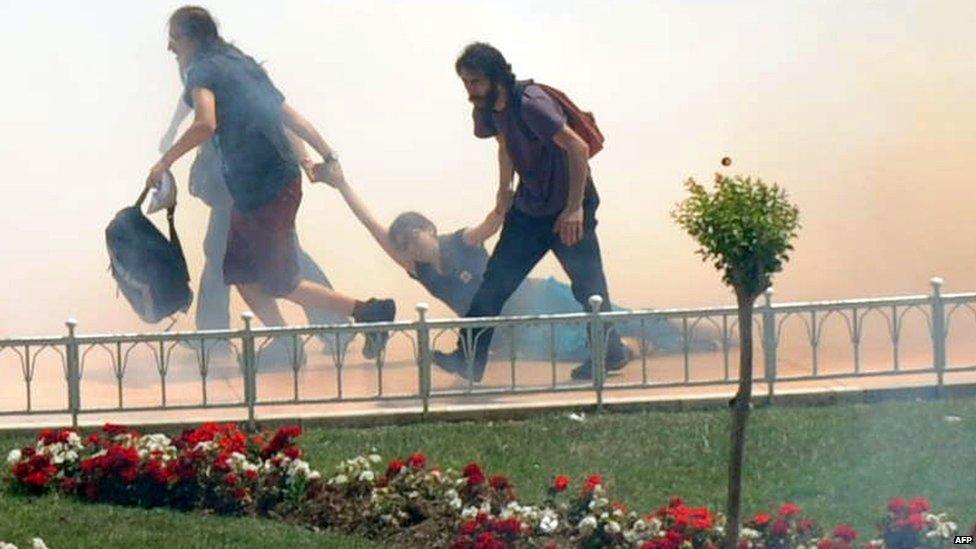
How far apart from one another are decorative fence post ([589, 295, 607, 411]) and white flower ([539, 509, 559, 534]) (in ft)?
7.77

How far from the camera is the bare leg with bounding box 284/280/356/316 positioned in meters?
12.0

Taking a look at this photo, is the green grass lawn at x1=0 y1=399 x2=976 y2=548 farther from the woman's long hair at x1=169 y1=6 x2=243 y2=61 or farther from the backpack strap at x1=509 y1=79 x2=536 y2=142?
the woman's long hair at x1=169 y1=6 x2=243 y2=61

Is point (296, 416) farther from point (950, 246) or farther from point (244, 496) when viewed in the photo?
point (950, 246)

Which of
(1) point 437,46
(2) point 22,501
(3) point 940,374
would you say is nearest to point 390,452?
(2) point 22,501

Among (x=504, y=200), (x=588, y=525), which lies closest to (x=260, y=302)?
(x=504, y=200)

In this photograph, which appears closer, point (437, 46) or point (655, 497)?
point (655, 497)

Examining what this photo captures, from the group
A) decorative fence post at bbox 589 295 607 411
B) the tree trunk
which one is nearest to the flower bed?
the tree trunk

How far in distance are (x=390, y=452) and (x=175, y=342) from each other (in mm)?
1457

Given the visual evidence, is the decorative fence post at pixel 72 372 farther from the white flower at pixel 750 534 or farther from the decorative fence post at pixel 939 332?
the decorative fence post at pixel 939 332

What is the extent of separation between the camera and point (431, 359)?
11.1 m

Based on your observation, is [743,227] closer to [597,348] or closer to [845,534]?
[845,534]

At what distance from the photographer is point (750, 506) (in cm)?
857

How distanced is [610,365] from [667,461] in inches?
76.6

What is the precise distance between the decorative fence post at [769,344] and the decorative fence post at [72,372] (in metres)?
A: 3.25
